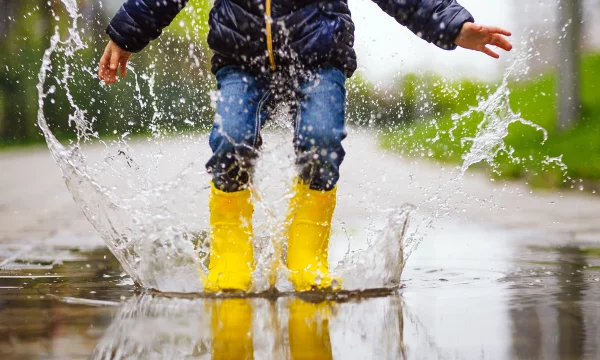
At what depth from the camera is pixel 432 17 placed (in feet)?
10.6

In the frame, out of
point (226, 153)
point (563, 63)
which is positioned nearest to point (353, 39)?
point (226, 153)

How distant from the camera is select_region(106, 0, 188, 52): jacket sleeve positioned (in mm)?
3295

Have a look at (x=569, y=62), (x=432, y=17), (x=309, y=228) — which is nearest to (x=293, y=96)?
(x=309, y=228)

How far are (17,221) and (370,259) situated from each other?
134 inches

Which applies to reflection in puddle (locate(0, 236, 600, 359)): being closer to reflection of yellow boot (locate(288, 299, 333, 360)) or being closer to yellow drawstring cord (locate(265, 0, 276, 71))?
reflection of yellow boot (locate(288, 299, 333, 360))

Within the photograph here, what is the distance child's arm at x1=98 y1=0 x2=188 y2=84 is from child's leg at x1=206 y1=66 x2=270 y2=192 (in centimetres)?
37

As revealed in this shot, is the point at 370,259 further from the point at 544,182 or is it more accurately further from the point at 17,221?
the point at 544,182

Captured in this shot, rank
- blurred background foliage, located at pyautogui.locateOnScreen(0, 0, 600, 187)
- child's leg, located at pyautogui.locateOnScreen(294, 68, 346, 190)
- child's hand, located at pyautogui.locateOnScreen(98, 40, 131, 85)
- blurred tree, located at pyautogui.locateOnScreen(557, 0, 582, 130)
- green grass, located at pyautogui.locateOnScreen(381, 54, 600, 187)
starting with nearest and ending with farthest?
child's leg, located at pyautogui.locateOnScreen(294, 68, 346, 190) < child's hand, located at pyautogui.locateOnScreen(98, 40, 131, 85) < green grass, located at pyautogui.locateOnScreen(381, 54, 600, 187) < blurred background foliage, located at pyautogui.locateOnScreen(0, 0, 600, 187) < blurred tree, located at pyautogui.locateOnScreen(557, 0, 582, 130)

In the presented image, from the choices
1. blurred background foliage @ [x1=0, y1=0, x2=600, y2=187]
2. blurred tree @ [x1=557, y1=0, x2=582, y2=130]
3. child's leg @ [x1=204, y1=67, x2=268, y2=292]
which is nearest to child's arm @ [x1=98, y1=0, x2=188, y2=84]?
child's leg @ [x1=204, y1=67, x2=268, y2=292]

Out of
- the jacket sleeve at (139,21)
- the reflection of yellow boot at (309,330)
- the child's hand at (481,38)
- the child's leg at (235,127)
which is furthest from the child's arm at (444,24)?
the reflection of yellow boot at (309,330)

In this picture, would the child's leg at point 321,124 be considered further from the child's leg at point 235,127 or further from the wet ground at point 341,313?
the wet ground at point 341,313

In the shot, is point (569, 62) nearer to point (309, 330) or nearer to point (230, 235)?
point (230, 235)

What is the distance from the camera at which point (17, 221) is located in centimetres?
584

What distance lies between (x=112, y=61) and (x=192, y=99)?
9.54m
